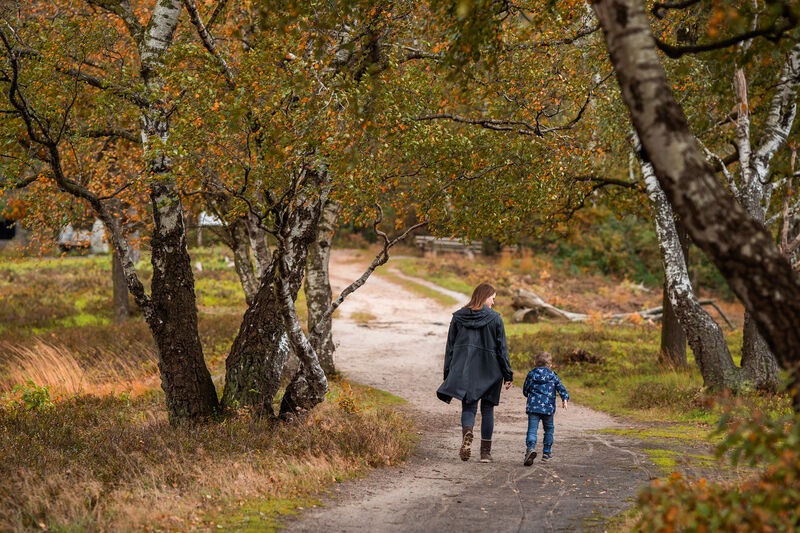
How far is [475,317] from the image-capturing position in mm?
8898

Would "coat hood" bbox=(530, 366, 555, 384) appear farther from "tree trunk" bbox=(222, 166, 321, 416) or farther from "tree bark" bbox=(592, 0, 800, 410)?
"tree bark" bbox=(592, 0, 800, 410)

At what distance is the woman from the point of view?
8820mm

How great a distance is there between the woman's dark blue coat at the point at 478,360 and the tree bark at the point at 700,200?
4.52 m

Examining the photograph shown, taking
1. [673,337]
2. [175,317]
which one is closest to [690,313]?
[673,337]

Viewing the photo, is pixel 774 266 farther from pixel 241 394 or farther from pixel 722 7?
pixel 241 394

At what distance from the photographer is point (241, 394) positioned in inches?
385

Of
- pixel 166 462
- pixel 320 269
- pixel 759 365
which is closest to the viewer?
pixel 166 462

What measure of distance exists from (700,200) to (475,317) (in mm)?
4711

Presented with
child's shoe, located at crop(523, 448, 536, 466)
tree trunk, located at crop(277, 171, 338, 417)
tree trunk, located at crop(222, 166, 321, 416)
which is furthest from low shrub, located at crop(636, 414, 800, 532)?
tree trunk, located at crop(222, 166, 321, 416)

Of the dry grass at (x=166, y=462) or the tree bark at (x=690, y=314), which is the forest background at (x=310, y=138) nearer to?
the tree bark at (x=690, y=314)

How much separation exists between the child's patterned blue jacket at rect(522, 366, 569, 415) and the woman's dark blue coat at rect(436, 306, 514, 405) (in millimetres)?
278

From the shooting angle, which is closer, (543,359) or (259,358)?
(543,359)

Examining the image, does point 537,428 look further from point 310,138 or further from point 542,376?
point 310,138

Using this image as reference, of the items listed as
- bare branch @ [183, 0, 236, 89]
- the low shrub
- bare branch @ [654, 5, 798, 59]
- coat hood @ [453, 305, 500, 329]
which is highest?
bare branch @ [183, 0, 236, 89]
